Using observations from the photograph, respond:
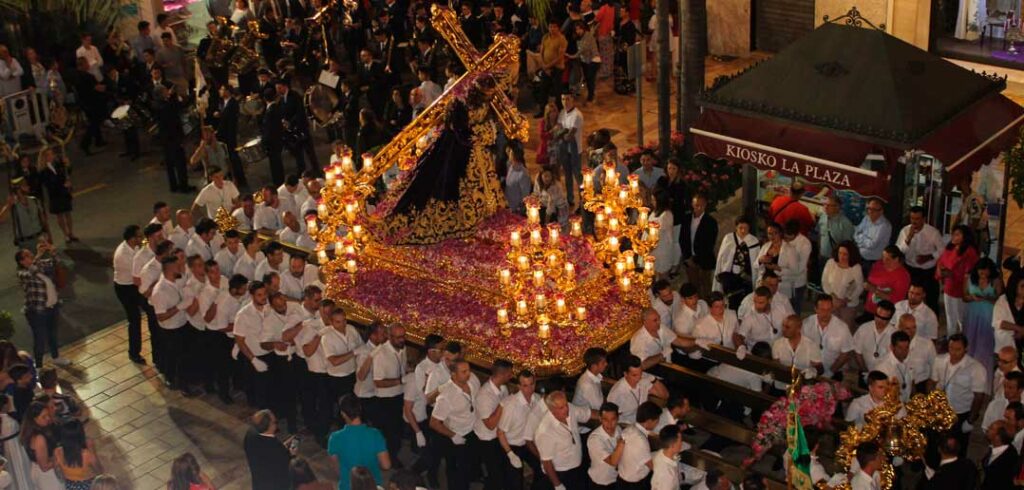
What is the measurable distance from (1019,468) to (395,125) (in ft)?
40.2

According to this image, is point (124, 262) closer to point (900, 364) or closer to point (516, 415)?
point (516, 415)

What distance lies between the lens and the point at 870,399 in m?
12.8

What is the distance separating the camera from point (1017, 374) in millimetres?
12516

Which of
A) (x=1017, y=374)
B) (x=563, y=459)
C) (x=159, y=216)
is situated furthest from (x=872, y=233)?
(x=159, y=216)

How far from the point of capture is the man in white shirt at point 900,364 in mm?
13391

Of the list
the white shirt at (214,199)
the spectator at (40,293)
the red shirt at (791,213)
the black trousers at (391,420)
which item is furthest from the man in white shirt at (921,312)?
the spectator at (40,293)

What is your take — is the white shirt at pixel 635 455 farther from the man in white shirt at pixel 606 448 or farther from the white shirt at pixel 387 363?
the white shirt at pixel 387 363

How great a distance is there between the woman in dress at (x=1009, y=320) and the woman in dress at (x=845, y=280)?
1.57 metres

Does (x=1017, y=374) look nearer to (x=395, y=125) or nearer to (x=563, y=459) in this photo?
(x=563, y=459)

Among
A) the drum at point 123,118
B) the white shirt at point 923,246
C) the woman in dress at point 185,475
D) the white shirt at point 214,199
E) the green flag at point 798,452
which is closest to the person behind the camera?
the green flag at point 798,452

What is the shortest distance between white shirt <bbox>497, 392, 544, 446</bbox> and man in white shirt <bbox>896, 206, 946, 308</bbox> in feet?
16.5

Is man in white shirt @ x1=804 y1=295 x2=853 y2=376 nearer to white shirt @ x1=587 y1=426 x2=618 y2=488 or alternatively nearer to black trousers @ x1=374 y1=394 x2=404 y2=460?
white shirt @ x1=587 y1=426 x2=618 y2=488

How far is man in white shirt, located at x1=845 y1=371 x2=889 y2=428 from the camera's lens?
1252cm

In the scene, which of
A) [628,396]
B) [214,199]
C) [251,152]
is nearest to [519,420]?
[628,396]
